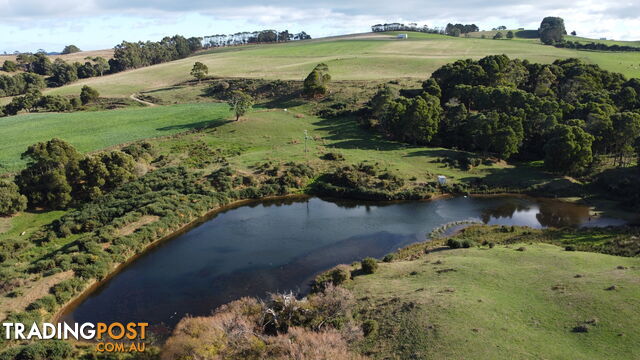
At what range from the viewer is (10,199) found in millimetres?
54031

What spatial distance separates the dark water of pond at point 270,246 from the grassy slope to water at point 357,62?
80.3 m

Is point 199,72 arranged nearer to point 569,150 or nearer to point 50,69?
point 50,69

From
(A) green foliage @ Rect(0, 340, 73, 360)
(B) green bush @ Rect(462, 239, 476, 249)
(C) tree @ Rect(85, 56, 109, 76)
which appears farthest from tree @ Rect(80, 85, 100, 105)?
(B) green bush @ Rect(462, 239, 476, 249)

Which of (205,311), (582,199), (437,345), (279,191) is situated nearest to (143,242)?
(205,311)

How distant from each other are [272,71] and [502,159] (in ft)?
326

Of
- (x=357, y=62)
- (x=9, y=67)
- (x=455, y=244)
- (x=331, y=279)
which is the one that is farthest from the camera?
(x=9, y=67)

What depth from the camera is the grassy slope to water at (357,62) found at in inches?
5487

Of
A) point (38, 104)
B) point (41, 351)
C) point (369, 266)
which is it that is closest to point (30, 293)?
point (41, 351)

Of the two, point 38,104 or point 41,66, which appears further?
point 41,66

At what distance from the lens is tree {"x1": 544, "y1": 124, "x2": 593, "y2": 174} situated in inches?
2564

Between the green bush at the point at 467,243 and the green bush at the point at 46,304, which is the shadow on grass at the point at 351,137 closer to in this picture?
the green bush at the point at 467,243

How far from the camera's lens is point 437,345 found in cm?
2639

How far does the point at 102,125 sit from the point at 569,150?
100.0 meters

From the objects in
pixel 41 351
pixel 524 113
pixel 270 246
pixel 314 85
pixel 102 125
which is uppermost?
pixel 314 85
